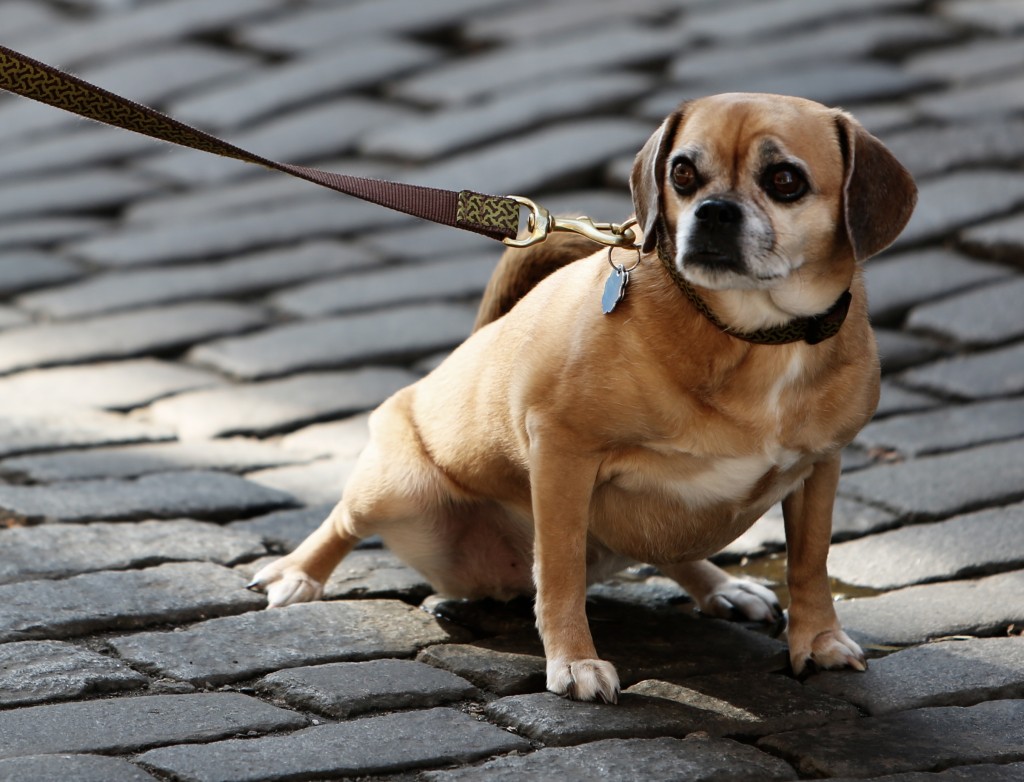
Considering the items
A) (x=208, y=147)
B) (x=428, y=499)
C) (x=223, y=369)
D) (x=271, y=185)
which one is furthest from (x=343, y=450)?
(x=271, y=185)

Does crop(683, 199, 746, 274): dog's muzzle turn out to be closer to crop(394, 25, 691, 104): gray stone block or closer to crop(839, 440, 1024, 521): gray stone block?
crop(839, 440, 1024, 521): gray stone block

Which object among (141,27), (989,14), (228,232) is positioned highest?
(141,27)

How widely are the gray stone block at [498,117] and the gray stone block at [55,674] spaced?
4009 mm

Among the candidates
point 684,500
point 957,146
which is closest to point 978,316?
point 957,146

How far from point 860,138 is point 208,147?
126 centimetres

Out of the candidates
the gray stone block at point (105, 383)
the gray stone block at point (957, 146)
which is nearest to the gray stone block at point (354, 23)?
the gray stone block at point (957, 146)

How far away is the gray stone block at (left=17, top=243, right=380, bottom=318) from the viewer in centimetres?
542

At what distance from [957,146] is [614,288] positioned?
3582 mm

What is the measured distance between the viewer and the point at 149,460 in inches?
162

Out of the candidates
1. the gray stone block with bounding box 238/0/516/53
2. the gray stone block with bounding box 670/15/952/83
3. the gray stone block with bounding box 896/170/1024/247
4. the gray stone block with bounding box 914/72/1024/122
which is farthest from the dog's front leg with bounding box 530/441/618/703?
the gray stone block with bounding box 238/0/516/53

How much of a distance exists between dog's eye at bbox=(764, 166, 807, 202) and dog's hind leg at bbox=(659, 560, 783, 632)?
870 millimetres

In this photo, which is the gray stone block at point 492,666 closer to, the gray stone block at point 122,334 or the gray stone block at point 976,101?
the gray stone block at point 122,334

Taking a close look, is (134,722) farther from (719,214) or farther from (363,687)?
(719,214)

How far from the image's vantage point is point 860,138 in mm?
2783
